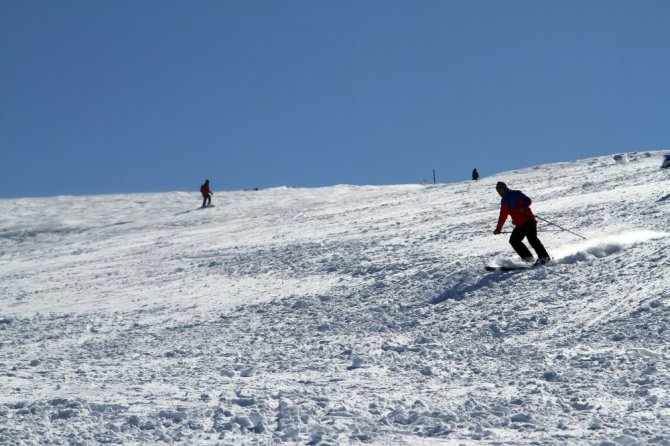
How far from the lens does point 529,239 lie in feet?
42.4

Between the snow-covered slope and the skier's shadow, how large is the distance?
0.16 ft

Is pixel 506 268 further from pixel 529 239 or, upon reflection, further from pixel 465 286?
pixel 465 286

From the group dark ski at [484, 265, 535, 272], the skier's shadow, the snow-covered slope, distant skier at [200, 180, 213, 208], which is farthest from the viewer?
distant skier at [200, 180, 213, 208]

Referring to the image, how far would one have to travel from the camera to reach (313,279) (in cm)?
1523

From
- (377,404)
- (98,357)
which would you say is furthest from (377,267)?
(377,404)

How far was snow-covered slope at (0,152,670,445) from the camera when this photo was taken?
7.12 m

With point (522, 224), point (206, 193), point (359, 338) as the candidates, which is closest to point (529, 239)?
point (522, 224)

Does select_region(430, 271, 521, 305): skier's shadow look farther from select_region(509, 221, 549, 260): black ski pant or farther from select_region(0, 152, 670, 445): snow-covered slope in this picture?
select_region(509, 221, 549, 260): black ski pant

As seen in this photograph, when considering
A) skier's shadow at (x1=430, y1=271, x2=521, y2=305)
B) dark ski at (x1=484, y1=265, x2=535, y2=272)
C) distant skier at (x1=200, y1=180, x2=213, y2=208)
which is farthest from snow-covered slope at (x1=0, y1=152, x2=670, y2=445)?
distant skier at (x1=200, y1=180, x2=213, y2=208)

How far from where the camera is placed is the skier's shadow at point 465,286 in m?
12.1

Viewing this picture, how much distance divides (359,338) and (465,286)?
2677mm

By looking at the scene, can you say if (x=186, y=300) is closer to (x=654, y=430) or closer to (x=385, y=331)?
(x=385, y=331)

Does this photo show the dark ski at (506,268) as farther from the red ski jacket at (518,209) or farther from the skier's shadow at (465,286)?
the red ski jacket at (518,209)

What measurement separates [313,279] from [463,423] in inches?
329
